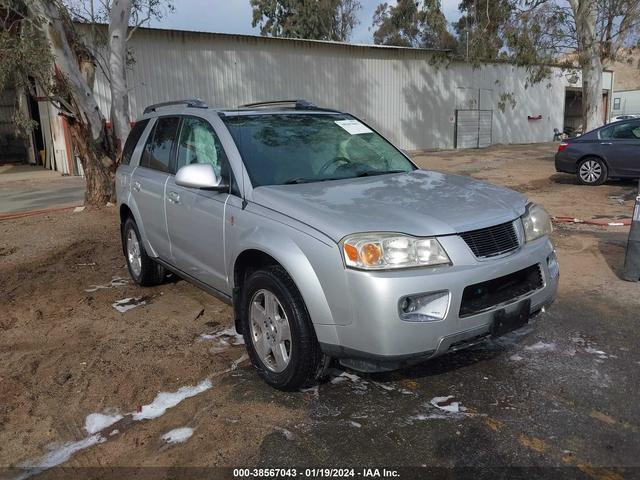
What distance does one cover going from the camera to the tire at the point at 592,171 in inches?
486

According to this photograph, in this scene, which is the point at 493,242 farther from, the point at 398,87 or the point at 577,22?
the point at 398,87

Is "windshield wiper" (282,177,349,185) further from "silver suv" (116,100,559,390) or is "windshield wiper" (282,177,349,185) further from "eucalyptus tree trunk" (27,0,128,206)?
"eucalyptus tree trunk" (27,0,128,206)

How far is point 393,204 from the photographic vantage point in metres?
3.30

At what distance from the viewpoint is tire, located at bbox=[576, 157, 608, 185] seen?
40.5ft

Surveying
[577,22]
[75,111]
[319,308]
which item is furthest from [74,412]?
[577,22]

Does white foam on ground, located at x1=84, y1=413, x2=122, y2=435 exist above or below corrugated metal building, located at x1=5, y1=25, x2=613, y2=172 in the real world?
below

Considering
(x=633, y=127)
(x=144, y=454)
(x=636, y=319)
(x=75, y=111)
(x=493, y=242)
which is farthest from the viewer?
(x=633, y=127)

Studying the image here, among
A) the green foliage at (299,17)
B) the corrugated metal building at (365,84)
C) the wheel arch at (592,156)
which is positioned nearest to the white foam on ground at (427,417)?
the wheel arch at (592,156)

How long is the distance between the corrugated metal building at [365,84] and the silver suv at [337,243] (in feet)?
48.7

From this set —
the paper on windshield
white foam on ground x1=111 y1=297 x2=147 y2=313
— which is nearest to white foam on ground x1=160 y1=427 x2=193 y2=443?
white foam on ground x1=111 y1=297 x2=147 y2=313

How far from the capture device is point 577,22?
18.3m

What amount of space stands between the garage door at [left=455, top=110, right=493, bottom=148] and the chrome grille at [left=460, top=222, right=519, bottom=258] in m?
25.9

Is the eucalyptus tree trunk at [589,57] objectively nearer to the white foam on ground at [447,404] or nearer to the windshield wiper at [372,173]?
the windshield wiper at [372,173]

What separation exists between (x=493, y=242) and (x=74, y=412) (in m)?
2.73
